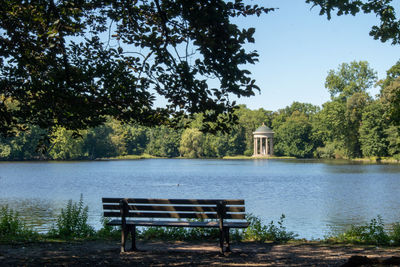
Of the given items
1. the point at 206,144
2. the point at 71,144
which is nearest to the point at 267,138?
the point at 206,144

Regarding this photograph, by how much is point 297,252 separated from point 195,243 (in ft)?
5.92

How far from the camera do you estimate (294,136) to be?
102 meters

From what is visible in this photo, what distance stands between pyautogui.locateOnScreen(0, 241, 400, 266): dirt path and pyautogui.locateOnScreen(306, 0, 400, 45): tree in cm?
382

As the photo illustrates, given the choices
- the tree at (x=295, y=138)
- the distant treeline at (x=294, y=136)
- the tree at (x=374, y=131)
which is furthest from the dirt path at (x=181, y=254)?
the tree at (x=295, y=138)

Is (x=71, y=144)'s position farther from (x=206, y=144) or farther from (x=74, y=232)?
(x=74, y=232)

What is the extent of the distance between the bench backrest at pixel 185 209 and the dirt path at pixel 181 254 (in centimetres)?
58

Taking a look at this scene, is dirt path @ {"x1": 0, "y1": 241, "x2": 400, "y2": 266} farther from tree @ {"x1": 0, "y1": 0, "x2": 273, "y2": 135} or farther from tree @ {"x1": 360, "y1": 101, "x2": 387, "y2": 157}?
tree @ {"x1": 360, "y1": 101, "x2": 387, "y2": 157}

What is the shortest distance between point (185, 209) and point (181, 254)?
675mm

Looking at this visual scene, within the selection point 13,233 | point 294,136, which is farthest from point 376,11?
point 294,136

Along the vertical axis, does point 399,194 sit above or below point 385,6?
below

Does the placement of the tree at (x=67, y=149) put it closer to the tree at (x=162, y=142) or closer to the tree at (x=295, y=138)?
the tree at (x=162, y=142)

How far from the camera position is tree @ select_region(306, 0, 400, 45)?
7227 mm

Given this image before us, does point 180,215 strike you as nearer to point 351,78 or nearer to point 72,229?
point 72,229

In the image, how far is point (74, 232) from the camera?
8.52m
